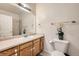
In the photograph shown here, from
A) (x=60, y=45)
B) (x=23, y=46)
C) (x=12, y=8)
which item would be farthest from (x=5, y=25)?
(x=60, y=45)

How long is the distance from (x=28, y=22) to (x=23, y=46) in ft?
1.67

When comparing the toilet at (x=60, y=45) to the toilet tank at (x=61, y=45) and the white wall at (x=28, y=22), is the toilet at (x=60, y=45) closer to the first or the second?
the toilet tank at (x=61, y=45)

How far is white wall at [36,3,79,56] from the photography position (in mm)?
Result: 1938

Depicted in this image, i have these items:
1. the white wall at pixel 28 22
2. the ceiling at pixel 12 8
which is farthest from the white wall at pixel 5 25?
the white wall at pixel 28 22

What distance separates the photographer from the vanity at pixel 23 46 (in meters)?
1.61

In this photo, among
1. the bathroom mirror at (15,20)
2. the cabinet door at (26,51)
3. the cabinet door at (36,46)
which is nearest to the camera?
the cabinet door at (26,51)

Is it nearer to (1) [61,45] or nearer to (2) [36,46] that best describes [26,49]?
(2) [36,46]

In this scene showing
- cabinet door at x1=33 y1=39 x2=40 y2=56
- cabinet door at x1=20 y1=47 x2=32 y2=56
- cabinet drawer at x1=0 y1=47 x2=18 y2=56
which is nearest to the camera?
cabinet drawer at x1=0 y1=47 x2=18 y2=56

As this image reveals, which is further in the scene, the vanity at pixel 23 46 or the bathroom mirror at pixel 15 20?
the bathroom mirror at pixel 15 20

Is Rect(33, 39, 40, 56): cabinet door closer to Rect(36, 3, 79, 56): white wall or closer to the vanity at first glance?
the vanity

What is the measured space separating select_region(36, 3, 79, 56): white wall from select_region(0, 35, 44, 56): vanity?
0.50ft

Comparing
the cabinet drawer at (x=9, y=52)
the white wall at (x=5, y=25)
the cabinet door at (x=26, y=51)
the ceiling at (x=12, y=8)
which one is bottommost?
the cabinet door at (x=26, y=51)

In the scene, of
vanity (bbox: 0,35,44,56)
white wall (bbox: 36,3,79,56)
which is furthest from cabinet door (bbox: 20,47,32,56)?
white wall (bbox: 36,3,79,56)

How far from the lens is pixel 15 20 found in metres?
2.20
